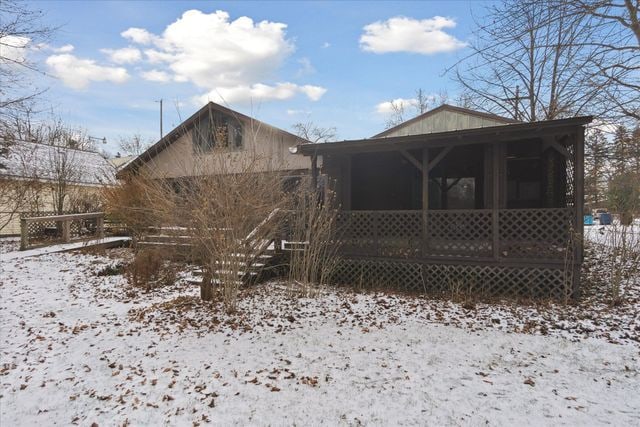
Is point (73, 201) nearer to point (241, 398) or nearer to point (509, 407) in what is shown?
point (241, 398)

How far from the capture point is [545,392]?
336 centimetres

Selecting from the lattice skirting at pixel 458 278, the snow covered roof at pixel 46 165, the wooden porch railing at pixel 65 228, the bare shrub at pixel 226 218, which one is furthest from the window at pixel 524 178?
the snow covered roof at pixel 46 165

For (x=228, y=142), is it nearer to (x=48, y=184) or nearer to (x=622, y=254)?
(x=48, y=184)

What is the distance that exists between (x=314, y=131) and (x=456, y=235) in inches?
1129

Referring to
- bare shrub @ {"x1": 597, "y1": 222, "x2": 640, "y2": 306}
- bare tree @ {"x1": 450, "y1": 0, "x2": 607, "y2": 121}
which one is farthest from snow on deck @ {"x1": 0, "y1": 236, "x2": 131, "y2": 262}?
bare shrub @ {"x1": 597, "y1": 222, "x2": 640, "y2": 306}

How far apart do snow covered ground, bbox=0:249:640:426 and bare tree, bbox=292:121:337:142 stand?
28444 mm

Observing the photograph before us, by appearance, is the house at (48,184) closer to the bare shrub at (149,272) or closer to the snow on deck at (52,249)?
the snow on deck at (52,249)

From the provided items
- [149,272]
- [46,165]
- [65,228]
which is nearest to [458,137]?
[149,272]

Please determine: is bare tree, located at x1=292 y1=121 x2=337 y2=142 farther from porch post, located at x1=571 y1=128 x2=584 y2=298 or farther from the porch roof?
porch post, located at x1=571 y1=128 x2=584 y2=298

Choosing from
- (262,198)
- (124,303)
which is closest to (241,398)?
(262,198)

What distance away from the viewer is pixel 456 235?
25.4 feet

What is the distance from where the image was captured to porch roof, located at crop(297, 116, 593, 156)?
613 centimetres

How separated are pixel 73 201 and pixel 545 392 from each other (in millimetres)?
20273

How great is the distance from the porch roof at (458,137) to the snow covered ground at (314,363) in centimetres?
316
